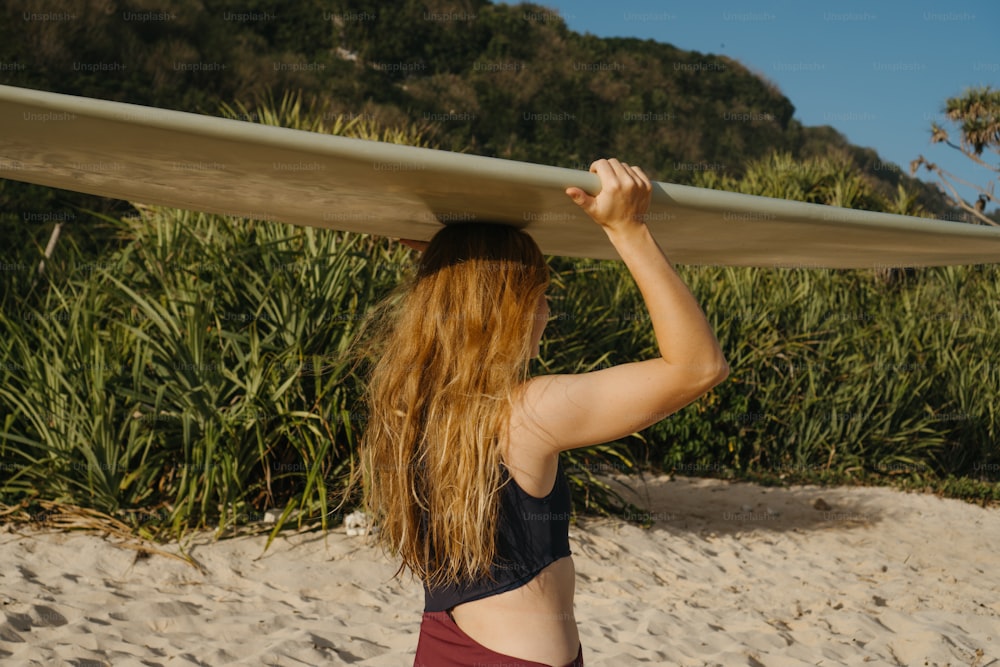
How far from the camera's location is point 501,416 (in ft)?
5.70

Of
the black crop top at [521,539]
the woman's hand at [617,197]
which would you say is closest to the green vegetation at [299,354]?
Answer: the black crop top at [521,539]

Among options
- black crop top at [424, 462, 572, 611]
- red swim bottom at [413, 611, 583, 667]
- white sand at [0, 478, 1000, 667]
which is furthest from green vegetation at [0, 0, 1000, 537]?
black crop top at [424, 462, 572, 611]

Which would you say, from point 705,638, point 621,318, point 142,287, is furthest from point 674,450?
point 142,287

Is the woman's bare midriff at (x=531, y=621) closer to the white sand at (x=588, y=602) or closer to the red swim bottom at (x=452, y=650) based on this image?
the red swim bottom at (x=452, y=650)

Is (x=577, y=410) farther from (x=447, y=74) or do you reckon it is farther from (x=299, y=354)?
(x=447, y=74)

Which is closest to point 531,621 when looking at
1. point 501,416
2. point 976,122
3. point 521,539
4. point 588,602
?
point 521,539

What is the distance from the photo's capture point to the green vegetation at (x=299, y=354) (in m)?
5.22

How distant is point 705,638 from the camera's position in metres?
4.61

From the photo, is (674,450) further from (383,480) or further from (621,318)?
(383,480)

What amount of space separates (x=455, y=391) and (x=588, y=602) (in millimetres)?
3457

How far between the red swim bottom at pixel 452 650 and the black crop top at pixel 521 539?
83mm

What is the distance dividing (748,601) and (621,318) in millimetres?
3411

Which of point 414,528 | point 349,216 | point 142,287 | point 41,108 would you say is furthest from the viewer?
point 142,287

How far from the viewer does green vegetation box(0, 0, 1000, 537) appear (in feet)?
17.1
